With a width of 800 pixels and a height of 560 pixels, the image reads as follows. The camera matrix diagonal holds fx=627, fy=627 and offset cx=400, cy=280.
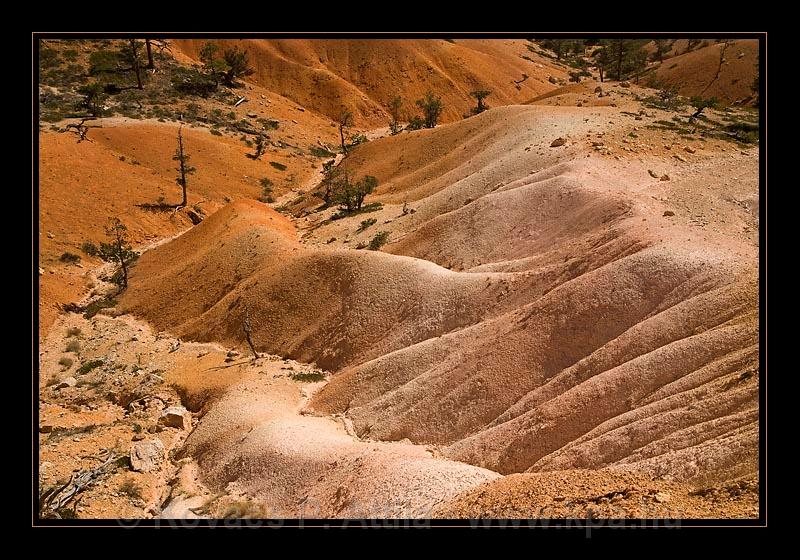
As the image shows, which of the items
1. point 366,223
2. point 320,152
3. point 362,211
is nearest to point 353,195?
point 362,211

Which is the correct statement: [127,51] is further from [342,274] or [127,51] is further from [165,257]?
[342,274]

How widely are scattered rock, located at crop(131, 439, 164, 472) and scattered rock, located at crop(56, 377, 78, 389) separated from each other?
608 cm

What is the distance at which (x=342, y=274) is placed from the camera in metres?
21.2

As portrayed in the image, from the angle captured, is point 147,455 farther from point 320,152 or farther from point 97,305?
point 320,152

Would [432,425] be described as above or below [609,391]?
below

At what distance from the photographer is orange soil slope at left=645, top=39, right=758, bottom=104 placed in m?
44.5

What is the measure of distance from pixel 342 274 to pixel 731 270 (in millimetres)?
12178

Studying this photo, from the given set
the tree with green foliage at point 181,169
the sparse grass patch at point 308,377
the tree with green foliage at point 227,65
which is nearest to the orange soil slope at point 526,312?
the sparse grass patch at point 308,377

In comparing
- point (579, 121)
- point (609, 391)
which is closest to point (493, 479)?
point (609, 391)

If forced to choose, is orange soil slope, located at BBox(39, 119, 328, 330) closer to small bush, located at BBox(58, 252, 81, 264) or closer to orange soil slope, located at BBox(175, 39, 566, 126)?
small bush, located at BBox(58, 252, 81, 264)

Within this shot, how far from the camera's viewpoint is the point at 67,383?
21.0 metres

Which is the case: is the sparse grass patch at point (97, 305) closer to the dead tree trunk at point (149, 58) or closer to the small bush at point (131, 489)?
the small bush at point (131, 489)

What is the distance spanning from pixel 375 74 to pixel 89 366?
5724cm

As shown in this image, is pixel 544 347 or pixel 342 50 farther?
pixel 342 50
